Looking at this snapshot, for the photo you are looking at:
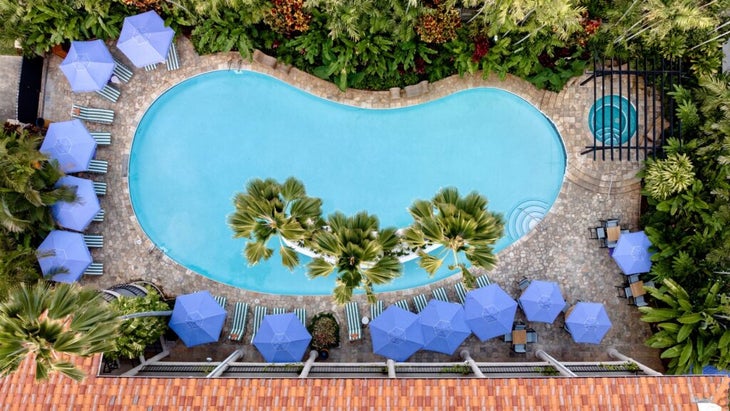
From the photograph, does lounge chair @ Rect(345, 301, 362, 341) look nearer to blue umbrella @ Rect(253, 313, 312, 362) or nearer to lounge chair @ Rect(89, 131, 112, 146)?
blue umbrella @ Rect(253, 313, 312, 362)

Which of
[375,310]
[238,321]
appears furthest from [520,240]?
[238,321]

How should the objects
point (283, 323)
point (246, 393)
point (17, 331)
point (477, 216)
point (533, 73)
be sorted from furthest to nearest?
1. point (533, 73)
2. point (283, 323)
3. point (246, 393)
4. point (477, 216)
5. point (17, 331)

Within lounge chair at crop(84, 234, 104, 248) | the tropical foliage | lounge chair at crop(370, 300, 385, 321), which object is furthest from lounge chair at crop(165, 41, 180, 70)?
lounge chair at crop(370, 300, 385, 321)

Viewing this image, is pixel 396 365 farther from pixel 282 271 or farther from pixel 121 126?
pixel 121 126

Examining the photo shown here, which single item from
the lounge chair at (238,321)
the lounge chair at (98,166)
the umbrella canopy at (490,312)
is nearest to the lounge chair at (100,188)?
the lounge chair at (98,166)

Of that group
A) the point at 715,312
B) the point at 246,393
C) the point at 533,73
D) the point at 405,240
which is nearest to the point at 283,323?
the point at 246,393
